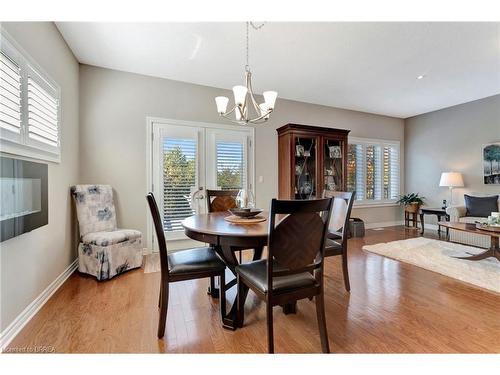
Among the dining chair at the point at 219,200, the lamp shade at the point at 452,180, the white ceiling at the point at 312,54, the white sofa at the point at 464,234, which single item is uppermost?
the white ceiling at the point at 312,54

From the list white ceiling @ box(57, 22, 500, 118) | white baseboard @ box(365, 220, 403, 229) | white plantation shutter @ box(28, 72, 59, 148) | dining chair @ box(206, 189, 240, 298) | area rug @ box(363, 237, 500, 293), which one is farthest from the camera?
white baseboard @ box(365, 220, 403, 229)

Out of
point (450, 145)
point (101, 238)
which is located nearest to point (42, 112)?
point (101, 238)

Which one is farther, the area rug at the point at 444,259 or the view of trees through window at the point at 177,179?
the view of trees through window at the point at 177,179

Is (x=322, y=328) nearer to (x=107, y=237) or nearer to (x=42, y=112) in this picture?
(x=107, y=237)

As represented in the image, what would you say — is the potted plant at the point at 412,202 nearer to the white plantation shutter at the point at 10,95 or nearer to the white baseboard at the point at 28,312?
the white baseboard at the point at 28,312

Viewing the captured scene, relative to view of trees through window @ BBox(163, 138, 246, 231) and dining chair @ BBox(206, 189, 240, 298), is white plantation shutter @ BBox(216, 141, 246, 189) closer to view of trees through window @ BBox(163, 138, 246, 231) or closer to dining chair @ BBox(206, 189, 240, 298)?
view of trees through window @ BBox(163, 138, 246, 231)

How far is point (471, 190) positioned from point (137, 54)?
6.13 meters

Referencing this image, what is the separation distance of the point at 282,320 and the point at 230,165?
8.56 feet

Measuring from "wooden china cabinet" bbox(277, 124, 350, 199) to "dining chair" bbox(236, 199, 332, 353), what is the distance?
261cm

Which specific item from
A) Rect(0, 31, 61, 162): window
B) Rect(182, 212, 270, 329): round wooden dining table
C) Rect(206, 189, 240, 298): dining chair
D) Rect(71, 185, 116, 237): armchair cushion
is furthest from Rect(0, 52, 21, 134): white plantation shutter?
Rect(206, 189, 240, 298): dining chair

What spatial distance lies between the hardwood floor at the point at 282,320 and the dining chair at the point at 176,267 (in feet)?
0.71

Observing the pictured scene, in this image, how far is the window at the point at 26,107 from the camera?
62.9 inches

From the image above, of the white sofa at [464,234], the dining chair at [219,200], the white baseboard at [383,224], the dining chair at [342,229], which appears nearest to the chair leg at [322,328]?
the dining chair at [342,229]

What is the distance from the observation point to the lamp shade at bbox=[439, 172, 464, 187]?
4.57 m
